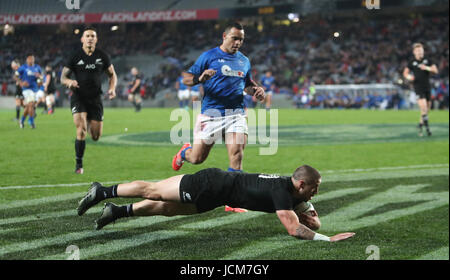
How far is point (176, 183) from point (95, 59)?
30.8 inches

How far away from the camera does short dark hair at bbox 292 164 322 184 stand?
333cm

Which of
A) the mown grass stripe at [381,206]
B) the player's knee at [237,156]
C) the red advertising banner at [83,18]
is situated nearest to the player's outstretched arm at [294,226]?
the player's knee at [237,156]

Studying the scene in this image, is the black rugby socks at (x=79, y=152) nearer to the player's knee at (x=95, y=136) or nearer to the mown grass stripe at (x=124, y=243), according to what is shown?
the player's knee at (x=95, y=136)

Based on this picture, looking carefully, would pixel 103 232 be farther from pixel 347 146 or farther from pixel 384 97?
pixel 384 97

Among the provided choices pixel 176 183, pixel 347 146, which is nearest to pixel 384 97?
pixel 347 146

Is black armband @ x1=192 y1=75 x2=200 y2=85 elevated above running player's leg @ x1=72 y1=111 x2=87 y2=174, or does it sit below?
above

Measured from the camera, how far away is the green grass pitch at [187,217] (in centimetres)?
454

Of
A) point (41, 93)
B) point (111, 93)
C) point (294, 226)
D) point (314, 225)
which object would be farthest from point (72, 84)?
point (41, 93)

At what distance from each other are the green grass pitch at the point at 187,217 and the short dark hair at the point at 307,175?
0.19 metres

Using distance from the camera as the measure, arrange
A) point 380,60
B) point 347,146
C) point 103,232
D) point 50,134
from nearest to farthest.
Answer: point 103,232 → point 50,134 → point 347,146 → point 380,60

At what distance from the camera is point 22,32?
12.4ft

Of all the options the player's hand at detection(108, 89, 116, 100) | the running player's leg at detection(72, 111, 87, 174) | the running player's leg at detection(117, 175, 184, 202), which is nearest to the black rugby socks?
the running player's leg at detection(72, 111, 87, 174)

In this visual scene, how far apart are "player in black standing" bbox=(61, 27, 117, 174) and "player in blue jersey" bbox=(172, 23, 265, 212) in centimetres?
49

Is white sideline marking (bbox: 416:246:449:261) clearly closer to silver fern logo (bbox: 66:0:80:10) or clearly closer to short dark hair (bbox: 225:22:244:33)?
short dark hair (bbox: 225:22:244:33)
